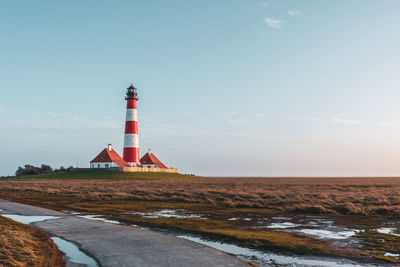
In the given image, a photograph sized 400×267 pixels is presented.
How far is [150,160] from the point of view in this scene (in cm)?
9869

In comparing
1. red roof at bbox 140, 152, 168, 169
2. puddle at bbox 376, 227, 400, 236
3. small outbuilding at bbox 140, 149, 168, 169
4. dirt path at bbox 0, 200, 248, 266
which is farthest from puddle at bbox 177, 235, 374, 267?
red roof at bbox 140, 152, 168, 169

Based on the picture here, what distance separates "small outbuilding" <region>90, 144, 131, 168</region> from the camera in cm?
8288

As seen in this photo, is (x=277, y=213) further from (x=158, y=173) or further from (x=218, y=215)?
(x=158, y=173)

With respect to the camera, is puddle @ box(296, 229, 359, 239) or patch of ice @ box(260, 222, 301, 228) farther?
patch of ice @ box(260, 222, 301, 228)

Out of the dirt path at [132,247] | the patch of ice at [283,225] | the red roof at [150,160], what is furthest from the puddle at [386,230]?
the red roof at [150,160]

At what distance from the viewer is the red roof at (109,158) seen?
→ 83456mm

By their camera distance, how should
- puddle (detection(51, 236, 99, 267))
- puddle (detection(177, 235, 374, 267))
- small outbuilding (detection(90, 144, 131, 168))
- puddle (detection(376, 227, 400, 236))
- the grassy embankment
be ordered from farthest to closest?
small outbuilding (detection(90, 144, 131, 168)) < puddle (detection(376, 227, 400, 236)) < puddle (detection(177, 235, 374, 267)) < puddle (detection(51, 236, 99, 267)) < the grassy embankment

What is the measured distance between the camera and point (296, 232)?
1756cm

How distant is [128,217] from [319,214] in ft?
41.5

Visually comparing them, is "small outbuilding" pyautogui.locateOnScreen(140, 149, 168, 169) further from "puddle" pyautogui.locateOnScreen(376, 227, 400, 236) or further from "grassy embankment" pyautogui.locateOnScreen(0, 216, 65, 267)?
"grassy embankment" pyautogui.locateOnScreen(0, 216, 65, 267)

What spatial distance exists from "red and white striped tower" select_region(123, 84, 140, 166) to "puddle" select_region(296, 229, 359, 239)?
63.4 meters

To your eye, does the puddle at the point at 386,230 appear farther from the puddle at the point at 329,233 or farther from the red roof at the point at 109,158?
the red roof at the point at 109,158

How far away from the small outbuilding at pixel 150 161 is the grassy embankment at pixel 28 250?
3251 inches

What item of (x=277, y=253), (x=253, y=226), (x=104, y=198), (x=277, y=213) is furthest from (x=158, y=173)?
(x=277, y=253)
